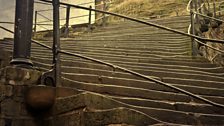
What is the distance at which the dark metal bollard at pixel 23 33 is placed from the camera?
3910mm

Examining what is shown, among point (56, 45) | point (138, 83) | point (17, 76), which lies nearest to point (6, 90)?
point (17, 76)

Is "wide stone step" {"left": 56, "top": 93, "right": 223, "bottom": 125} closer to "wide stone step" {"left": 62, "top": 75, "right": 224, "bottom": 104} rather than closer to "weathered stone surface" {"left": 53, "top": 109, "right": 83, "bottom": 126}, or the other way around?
"weathered stone surface" {"left": 53, "top": 109, "right": 83, "bottom": 126}

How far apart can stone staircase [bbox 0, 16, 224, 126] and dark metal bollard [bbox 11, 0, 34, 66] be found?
444mm

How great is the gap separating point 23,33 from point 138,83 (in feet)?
4.96

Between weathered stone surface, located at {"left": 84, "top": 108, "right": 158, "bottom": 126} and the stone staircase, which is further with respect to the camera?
the stone staircase

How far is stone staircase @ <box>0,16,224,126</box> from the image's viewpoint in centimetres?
363

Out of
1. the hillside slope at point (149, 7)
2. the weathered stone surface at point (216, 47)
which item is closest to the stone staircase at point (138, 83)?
the weathered stone surface at point (216, 47)

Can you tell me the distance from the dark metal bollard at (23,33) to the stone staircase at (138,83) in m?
0.44

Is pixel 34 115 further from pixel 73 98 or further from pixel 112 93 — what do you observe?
pixel 112 93

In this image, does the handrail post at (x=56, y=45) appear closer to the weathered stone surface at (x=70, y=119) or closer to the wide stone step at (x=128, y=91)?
the weathered stone surface at (x=70, y=119)

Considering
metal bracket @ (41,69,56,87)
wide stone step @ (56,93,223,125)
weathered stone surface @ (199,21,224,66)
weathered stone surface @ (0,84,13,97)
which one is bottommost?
wide stone step @ (56,93,223,125)

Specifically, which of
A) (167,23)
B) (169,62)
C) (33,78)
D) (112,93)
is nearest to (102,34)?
(167,23)

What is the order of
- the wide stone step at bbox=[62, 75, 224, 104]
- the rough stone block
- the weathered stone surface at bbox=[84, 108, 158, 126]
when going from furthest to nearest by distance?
the wide stone step at bbox=[62, 75, 224, 104] < the rough stone block < the weathered stone surface at bbox=[84, 108, 158, 126]

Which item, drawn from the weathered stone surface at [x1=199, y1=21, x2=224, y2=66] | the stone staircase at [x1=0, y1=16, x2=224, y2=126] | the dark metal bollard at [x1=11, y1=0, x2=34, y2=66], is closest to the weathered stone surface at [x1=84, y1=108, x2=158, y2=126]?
the stone staircase at [x1=0, y1=16, x2=224, y2=126]
